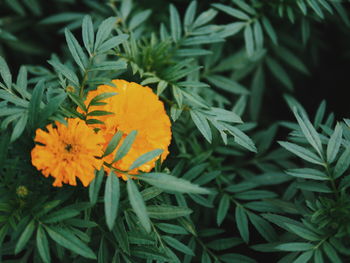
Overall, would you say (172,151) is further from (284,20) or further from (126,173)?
(284,20)

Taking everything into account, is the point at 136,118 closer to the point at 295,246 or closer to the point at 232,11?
the point at 295,246

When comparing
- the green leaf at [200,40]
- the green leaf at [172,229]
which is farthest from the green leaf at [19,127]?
the green leaf at [200,40]

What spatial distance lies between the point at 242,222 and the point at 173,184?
21.2 inches

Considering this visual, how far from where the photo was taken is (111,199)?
3.48ft

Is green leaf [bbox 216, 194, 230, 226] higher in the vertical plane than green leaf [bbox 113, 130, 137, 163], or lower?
lower

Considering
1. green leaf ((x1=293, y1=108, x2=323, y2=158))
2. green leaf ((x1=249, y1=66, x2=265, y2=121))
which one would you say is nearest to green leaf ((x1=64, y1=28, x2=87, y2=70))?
green leaf ((x1=293, y1=108, x2=323, y2=158))

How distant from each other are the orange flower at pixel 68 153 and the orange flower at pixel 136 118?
12 centimetres

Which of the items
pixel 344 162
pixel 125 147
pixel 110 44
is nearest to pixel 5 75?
pixel 110 44

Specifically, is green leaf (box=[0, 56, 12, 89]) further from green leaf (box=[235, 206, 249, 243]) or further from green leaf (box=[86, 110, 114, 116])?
green leaf (box=[235, 206, 249, 243])

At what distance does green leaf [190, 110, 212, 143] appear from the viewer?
1.38 metres

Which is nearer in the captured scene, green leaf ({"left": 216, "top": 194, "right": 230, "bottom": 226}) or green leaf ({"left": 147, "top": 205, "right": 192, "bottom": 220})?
green leaf ({"left": 147, "top": 205, "right": 192, "bottom": 220})

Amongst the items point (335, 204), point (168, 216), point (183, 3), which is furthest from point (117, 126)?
point (183, 3)

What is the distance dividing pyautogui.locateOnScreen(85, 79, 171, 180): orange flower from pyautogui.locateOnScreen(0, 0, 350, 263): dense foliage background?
0.19 feet

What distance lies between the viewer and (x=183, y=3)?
2.25 meters
